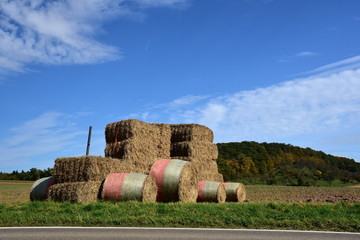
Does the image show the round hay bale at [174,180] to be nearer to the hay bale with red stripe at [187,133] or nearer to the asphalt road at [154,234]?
the asphalt road at [154,234]

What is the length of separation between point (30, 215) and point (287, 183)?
4614 cm

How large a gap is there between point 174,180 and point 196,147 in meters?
6.35

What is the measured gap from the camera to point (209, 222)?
9.45 metres

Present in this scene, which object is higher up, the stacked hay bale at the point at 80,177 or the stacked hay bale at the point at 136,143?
the stacked hay bale at the point at 136,143

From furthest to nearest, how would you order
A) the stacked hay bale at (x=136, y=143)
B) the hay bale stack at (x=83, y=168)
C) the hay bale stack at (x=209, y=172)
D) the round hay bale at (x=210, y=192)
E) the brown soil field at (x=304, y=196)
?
the hay bale stack at (x=209, y=172) < the brown soil field at (x=304, y=196) < the stacked hay bale at (x=136, y=143) < the round hay bale at (x=210, y=192) < the hay bale stack at (x=83, y=168)

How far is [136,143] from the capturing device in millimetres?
17547

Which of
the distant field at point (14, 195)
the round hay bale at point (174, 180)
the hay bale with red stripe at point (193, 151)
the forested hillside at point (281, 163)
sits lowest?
the distant field at point (14, 195)

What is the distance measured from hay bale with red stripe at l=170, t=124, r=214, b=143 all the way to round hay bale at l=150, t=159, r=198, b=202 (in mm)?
5925

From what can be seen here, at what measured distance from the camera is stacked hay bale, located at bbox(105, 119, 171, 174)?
56.3ft

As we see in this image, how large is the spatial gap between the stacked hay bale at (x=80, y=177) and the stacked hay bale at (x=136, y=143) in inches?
51.4

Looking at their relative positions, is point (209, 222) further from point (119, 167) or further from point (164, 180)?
point (119, 167)

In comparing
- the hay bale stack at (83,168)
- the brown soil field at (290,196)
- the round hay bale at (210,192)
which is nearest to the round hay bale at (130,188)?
the hay bale stack at (83,168)

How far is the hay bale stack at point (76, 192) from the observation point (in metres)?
13.9

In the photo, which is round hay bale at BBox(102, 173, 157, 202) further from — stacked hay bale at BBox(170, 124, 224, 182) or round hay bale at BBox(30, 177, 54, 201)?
stacked hay bale at BBox(170, 124, 224, 182)
